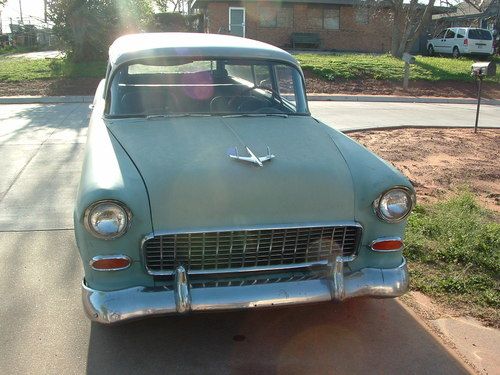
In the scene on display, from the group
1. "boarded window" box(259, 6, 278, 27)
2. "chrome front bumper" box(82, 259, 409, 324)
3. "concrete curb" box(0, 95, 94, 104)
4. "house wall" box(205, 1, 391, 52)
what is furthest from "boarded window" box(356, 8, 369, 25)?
"chrome front bumper" box(82, 259, 409, 324)

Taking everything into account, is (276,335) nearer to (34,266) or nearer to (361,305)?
Answer: (361,305)

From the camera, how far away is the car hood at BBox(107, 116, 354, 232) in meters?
2.70

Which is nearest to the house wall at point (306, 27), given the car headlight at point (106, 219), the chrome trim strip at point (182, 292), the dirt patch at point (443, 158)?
the dirt patch at point (443, 158)

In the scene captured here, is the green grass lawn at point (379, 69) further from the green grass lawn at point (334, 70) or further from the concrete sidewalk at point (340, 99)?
the concrete sidewalk at point (340, 99)

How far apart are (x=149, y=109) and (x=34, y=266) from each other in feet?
4.95

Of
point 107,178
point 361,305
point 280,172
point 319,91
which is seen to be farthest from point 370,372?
point 319,91

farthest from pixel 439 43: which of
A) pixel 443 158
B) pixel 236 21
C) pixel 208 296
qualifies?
pixel 208 296

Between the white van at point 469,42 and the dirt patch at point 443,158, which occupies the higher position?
the white van at point 469,42

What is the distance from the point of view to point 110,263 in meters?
2.69

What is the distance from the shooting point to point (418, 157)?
727 cm

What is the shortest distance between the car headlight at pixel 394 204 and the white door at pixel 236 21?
24436 mm

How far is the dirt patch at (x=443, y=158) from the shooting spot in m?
5.92

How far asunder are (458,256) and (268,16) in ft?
78.6

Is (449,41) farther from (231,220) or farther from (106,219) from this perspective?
(106,219)
